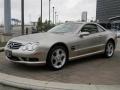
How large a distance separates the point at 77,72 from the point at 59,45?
972mm

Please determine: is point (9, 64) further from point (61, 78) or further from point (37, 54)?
point (61, 78)

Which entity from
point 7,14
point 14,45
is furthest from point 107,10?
point 14,45

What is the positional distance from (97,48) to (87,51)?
63 centimetres

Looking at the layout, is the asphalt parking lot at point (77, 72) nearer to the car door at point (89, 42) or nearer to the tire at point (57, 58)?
the tire at point (57, 58)

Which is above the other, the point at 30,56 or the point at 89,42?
the point at 89,42

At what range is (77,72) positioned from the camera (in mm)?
7082

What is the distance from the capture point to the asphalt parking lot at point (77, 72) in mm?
6260

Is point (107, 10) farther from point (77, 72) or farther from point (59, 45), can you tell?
point (77, 72)

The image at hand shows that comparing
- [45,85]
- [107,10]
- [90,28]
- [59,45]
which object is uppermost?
[107,10]

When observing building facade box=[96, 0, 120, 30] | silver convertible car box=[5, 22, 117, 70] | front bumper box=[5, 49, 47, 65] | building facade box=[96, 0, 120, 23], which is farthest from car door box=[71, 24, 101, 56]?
building facade box=[96, 0, 120, 23]

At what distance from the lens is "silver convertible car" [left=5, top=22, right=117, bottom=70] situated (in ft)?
22.7

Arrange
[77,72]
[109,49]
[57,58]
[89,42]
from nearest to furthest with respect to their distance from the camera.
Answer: [77,72] < [57,58] < [89,42] < [109,49]

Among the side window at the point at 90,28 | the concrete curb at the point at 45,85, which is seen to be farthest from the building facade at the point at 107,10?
the concrete curb at the point at 45,85

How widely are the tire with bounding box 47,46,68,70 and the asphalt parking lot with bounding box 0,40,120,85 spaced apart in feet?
0.55
